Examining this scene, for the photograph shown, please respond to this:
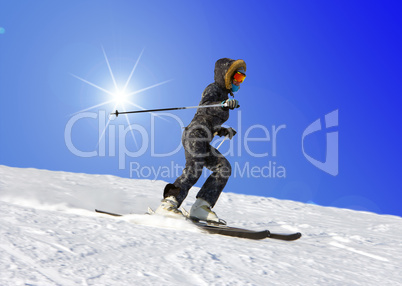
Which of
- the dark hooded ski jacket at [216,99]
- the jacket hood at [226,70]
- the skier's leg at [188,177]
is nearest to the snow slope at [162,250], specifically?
the skier's leg at [188,177]

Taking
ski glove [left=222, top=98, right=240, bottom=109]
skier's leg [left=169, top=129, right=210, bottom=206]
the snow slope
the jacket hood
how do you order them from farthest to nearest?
the jacket hood → skier's leg [left=169, top=129, right=210, bottom=206] → ski glove [left=222, top=98, right=240, bottom=109] → the snow slope

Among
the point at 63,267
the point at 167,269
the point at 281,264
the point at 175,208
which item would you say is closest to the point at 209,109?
the point at 175,208

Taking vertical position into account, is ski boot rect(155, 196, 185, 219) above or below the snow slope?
above

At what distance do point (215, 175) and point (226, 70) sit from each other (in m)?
1.17

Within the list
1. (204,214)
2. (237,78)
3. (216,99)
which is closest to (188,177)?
(204,214)

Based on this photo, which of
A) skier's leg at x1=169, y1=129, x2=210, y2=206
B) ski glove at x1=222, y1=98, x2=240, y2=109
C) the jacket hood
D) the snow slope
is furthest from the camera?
the jacket hood

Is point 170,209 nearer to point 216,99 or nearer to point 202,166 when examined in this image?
point 202,166

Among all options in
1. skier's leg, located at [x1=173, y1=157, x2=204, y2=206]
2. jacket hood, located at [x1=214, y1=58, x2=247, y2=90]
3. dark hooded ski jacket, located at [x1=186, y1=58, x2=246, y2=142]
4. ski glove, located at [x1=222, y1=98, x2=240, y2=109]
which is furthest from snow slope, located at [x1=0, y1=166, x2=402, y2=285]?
jacket hood, located at [x1=214, y1=58, x2=247, y2=90]

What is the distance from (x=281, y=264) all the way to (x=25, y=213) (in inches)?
89.2

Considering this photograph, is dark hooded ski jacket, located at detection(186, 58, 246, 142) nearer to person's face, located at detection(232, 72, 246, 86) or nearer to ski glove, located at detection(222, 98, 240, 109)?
person's face, located at detection(232, 72, 246, 86)

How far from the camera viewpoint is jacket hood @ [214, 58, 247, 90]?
488 centimetres

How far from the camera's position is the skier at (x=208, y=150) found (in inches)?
188

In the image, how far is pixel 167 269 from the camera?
108 inches

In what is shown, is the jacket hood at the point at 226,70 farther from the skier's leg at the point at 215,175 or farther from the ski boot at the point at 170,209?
the ski boot at the point at 170,209
